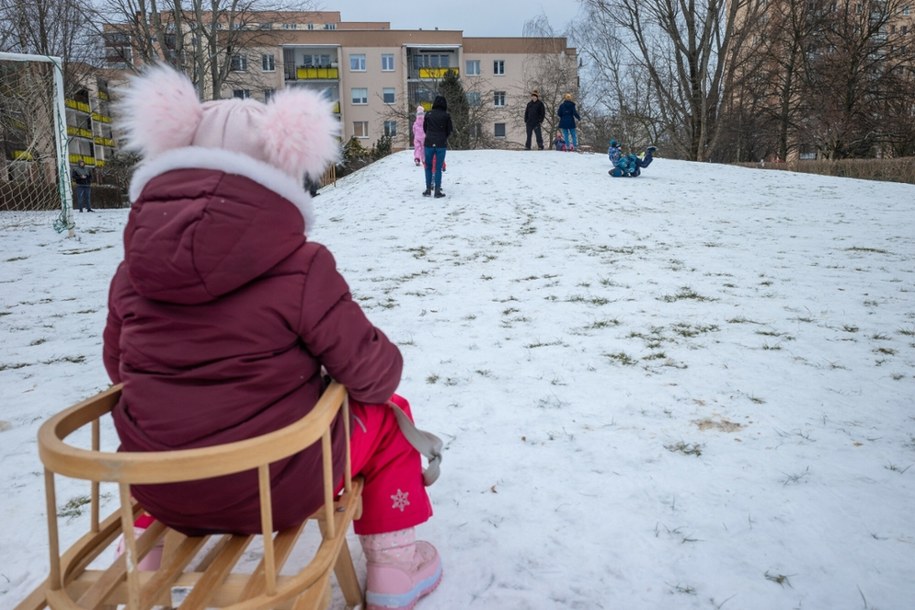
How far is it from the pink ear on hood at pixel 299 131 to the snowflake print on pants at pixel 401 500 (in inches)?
38.4

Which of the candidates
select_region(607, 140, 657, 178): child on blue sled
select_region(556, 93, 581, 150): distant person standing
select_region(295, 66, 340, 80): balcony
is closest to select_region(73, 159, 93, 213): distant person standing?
select_region(556, 93, 581, 150): distant person standing

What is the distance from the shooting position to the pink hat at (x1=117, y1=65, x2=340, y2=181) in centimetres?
142

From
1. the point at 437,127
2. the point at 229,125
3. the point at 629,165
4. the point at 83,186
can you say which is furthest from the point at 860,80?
the point at 229,125

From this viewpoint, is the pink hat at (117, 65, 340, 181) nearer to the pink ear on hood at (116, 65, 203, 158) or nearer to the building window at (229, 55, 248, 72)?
the pink ear on hood at (116, 65, 203, 158)

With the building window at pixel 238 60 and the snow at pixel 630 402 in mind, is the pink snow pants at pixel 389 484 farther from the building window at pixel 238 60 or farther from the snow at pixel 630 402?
the building window at pixel 238 60

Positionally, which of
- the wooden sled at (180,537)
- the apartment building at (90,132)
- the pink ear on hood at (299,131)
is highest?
the apartment building at (90,132)

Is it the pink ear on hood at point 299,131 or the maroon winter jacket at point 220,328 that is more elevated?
the pink ear on hood at point 299,131

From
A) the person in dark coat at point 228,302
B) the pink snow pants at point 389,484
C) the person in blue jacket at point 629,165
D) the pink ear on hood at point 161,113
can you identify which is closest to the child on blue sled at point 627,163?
the person in blue jacket at point 629,165

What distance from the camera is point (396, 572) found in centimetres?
179

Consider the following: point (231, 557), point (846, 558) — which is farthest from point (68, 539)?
point (846, 558)

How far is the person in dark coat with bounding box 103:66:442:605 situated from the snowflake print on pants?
0.99ft

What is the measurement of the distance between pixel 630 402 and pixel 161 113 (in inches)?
108

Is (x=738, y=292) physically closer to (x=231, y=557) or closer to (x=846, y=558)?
(x=846, y=558)

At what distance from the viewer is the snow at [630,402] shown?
2.02 meters
